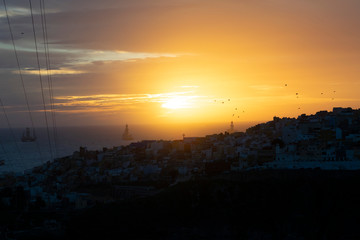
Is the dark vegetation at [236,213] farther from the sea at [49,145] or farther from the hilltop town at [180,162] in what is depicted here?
the sea at [49,145]

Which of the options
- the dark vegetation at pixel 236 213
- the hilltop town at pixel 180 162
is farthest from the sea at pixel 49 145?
the dark vegetation at pixel 236 213

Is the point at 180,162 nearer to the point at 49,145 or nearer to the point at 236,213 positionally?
Result: the point at 236,213

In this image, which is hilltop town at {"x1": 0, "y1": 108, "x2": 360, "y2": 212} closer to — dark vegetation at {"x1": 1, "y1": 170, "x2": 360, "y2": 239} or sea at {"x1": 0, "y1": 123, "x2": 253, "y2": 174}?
dark vegetation at {"x1": 1, "y1": 170, "x2": 360, "y2": 239}

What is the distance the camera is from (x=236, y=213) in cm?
1633

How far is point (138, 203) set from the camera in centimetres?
1736

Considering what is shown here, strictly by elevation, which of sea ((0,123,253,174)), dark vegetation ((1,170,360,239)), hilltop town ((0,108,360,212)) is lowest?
dark vegetation ((1,170,360,239))

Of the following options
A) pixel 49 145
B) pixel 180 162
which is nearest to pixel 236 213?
pixel 180 162

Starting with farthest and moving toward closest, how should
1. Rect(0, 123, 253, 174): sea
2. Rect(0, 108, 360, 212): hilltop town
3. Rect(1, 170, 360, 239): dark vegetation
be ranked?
Rect(0, 123, 253, 174): sea, Rect(0, 108, 360, 212): hilltop town, Rect(1, 170, 360, 239): dark vegetation

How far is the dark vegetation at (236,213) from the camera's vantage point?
1504cm

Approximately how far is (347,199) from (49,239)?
35.0 ft

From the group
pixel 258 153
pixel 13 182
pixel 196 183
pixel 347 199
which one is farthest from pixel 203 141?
pixel 347 199

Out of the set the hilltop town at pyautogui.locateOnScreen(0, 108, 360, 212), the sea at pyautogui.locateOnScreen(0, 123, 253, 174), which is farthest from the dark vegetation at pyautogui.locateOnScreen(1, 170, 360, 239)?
the sea at pyautogui.locateOnScreen(0, 123, 253, 174)

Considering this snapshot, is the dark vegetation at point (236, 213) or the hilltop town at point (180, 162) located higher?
the hilltop town at point (180, 162)

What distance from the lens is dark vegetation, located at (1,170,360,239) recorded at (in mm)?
15039
